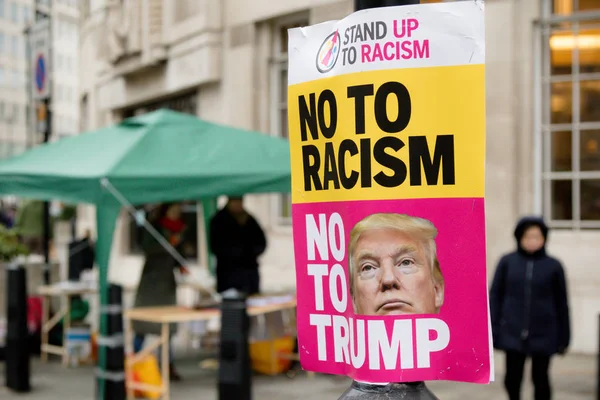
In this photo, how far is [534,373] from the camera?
659 centimetres

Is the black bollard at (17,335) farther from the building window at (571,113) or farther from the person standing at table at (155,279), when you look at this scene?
the building window at (571,113)

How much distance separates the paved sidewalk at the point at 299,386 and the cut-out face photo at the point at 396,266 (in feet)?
19.2

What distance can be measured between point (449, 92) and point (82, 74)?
74.9 feet

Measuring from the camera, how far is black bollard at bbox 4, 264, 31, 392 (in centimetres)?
902

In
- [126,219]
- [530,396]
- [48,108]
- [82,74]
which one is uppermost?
[82,74]

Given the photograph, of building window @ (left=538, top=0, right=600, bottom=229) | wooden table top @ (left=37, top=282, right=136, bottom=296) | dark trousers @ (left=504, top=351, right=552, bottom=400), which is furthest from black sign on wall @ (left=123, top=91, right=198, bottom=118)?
dark trousers @ (left=504, top=351, right=552, bottom=400)

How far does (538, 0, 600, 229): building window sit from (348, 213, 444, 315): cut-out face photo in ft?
29.0

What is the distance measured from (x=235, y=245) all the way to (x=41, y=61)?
14.9ft

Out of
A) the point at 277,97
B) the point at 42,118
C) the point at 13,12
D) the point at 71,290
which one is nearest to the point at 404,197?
the point at 71,290

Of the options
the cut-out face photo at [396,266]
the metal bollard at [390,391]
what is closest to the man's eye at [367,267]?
the cut-out face photo at [396,266]

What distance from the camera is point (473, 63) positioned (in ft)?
7.20

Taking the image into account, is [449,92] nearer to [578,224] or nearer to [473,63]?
[473,63]

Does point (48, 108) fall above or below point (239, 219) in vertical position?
above

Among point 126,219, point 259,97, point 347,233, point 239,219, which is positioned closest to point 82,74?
point 126,219
